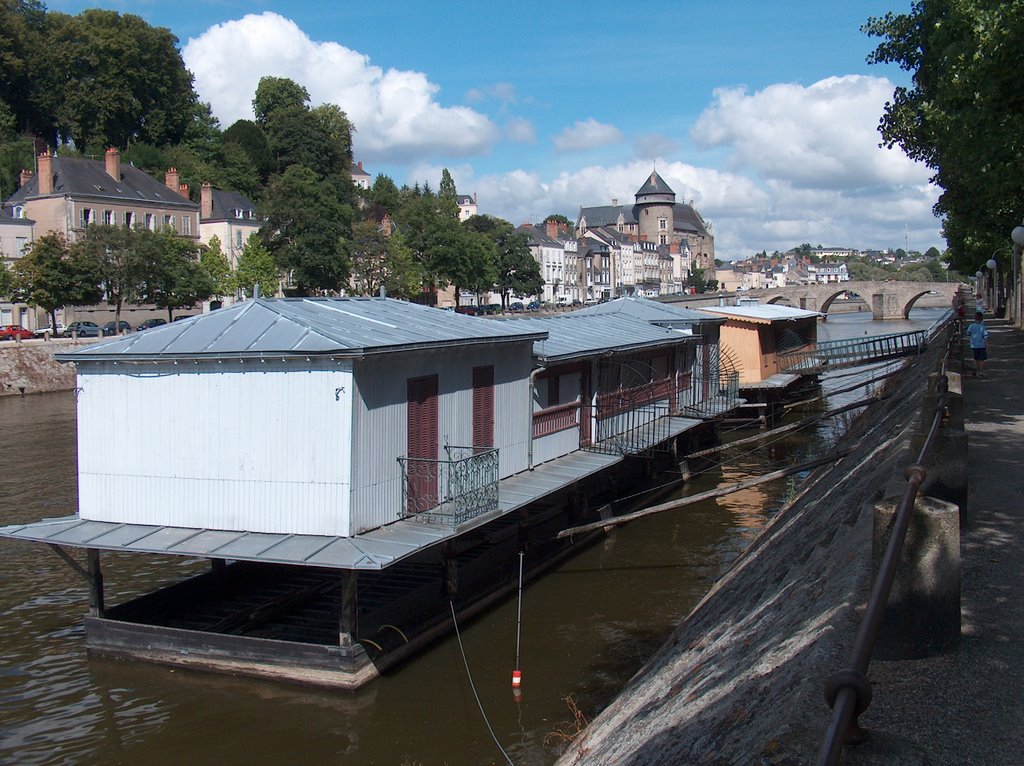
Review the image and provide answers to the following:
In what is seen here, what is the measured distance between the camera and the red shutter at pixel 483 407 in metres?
18.7

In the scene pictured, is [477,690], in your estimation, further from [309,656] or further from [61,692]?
[61,692]

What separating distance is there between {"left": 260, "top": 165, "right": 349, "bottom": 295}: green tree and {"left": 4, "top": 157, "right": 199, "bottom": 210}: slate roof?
383 inches

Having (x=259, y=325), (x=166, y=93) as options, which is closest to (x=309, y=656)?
(x=259, y=325)

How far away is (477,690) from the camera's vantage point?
14.8 meters

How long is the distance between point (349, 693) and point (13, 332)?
56534mm

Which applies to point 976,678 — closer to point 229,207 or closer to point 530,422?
point 530,422

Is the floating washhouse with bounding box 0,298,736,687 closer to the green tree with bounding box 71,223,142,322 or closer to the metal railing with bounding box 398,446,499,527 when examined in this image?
the metal railing with bounding box 398,446,499,527

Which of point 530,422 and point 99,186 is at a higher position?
point 99,186

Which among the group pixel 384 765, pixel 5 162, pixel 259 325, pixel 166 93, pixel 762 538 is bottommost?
pixel 384 765

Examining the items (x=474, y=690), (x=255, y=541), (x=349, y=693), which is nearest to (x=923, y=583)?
(x=474, y=690)

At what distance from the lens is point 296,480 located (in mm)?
14852

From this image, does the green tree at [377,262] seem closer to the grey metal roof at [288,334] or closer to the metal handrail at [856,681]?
the grey metal roof at [288,334]

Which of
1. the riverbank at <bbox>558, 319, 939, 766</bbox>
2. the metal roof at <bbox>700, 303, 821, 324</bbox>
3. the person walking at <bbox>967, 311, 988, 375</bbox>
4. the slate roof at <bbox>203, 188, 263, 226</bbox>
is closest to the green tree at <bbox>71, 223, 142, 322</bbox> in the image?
the slate roof at <bbox>203, 188, 263, 226</bbox>

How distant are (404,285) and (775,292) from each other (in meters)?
54.3
